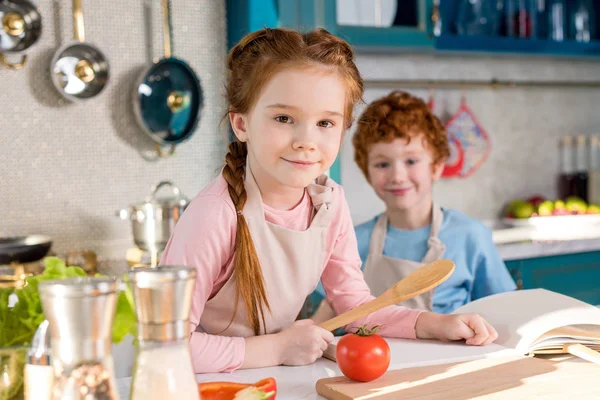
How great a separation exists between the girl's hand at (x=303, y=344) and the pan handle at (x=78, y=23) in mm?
1665

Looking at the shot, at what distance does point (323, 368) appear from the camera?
1123mm

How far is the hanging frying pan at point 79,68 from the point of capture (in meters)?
2.48

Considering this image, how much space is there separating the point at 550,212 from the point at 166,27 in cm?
179

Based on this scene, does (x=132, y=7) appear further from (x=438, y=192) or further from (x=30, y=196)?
(x=438, y=192)

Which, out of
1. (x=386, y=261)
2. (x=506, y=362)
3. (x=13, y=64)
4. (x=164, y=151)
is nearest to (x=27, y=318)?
(x=506, y=362)

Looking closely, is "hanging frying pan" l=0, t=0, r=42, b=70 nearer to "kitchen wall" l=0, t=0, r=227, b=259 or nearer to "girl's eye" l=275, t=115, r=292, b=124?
"kitchen wall" l=0, t=0, r=227, b=259

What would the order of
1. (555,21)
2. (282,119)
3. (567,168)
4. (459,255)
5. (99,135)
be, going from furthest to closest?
(567,168) < (555,21) < (99,135) < (459,255) < (282,119)

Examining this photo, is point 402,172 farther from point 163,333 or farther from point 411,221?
point 163,333

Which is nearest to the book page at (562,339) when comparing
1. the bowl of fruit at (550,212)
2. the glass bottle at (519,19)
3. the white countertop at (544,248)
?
the white countertop at (544,248)

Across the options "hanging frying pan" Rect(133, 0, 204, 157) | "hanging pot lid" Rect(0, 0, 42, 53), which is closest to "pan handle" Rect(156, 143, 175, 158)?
"hanging frying pan" Rect(133, 0, 204, 157)

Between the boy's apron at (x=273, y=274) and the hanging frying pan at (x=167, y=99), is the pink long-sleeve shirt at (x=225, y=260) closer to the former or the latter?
the boy's apron at (x=273, y=274)

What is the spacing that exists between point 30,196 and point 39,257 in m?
0.35

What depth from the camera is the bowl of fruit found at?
3275 mm

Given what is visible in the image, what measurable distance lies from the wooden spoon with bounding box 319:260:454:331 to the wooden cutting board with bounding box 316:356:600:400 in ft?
0.34
